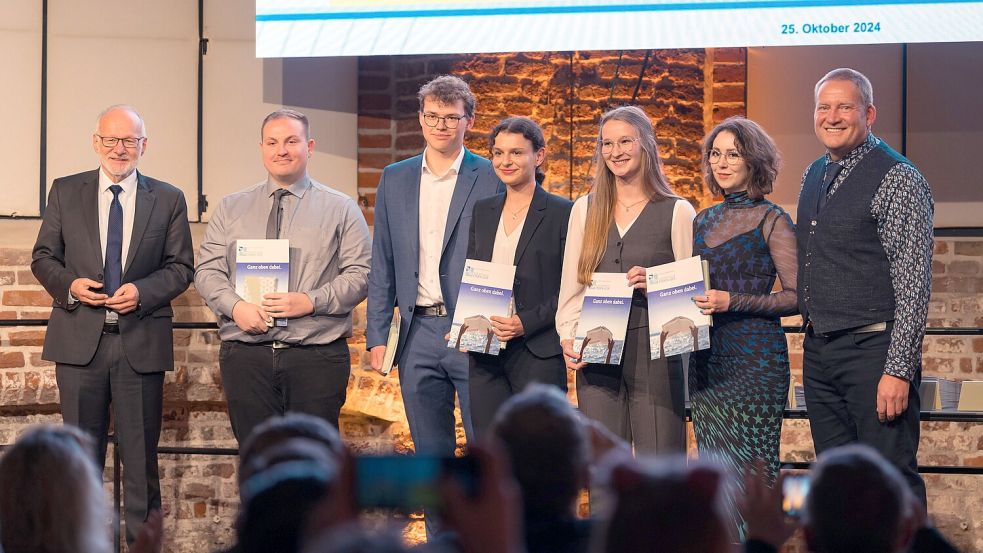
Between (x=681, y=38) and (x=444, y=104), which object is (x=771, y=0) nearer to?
(x=681, y=38)

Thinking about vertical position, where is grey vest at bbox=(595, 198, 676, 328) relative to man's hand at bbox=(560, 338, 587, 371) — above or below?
above

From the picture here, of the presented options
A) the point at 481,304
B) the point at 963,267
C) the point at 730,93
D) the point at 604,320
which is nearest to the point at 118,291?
the point at 481,304

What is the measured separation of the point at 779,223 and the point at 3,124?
3.88 m

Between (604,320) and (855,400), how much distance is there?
30.9 inches

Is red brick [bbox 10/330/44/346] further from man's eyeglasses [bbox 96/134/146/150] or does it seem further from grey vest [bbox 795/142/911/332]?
grey vest [bbox 795/142/911/332]

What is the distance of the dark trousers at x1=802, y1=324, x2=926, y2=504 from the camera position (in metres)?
3.17

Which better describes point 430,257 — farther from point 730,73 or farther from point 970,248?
point 970,248

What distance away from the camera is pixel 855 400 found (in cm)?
322

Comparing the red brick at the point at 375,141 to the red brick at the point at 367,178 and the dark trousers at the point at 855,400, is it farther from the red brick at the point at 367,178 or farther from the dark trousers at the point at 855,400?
the dark trousers at the point at 855,400

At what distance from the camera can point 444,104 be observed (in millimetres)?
3873

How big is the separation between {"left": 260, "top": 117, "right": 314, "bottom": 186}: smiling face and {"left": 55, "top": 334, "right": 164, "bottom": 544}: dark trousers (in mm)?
885

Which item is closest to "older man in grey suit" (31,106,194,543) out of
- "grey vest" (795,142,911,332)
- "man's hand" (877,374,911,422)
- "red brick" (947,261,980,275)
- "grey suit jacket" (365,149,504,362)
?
"grey suit jacket" (365,149,504,362)

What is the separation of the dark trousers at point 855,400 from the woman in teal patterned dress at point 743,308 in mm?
106

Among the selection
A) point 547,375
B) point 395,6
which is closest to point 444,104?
point 547,375
